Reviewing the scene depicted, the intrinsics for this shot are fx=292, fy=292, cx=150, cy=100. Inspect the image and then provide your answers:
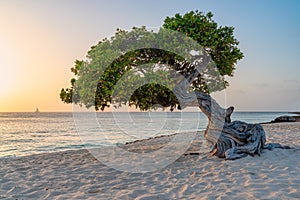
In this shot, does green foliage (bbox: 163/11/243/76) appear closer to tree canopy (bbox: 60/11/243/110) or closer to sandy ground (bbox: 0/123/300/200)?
tree canopy (bbox: 60/11/243/110)

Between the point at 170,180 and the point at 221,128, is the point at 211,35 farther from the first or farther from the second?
the point at 170,180

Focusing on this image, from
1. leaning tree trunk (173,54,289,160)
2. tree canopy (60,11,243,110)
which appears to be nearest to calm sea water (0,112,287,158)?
tree canopy (60,11,243,110)

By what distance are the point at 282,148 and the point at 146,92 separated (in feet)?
19.1

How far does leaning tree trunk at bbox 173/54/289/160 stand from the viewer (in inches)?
416

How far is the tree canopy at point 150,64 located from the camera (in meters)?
10.1

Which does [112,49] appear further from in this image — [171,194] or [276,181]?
[276,181]

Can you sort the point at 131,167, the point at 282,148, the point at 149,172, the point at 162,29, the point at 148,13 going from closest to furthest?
the point at 149,172 < the point at 131,167 < the point at 162,29 < the point at 282,148 < the point at 148,13

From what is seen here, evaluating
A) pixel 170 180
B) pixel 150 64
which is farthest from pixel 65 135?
pixel 170 180

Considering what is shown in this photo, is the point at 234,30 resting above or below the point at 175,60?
above

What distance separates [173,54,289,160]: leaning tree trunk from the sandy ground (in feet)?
1.79

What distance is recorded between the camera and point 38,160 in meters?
12.1

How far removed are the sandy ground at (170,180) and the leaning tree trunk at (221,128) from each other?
0.55 metres

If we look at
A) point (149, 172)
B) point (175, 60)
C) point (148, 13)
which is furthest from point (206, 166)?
point (148, 13)

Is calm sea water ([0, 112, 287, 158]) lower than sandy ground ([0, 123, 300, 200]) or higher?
lower
